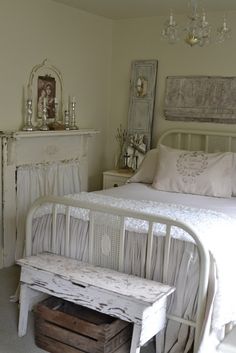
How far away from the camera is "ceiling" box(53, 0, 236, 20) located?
3.83 meters

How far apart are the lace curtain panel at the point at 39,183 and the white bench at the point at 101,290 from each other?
1.15 metres

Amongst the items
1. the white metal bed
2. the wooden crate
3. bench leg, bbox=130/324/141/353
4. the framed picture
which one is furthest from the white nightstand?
bench leg, bbox=130/324/141/353

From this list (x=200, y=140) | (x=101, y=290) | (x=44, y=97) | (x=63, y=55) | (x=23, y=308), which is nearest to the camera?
(x=101, y=290)

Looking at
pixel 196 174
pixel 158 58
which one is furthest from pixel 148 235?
pixel 158 58

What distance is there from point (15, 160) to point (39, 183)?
36 centimetres

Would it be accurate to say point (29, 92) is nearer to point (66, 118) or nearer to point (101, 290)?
point (66, 118)

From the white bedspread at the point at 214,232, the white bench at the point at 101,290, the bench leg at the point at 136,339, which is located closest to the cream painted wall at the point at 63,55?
the white bedspread at the point at 214,232

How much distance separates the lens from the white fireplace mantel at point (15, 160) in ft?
11.8

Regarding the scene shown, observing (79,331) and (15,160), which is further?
(15,160)

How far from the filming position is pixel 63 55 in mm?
4191

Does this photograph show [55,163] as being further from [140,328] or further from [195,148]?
[140,328]

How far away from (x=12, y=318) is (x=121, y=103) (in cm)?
261

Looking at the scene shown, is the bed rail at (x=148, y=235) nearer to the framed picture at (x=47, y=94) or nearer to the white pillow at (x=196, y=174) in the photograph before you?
the white pillow at (x=196, y=174)

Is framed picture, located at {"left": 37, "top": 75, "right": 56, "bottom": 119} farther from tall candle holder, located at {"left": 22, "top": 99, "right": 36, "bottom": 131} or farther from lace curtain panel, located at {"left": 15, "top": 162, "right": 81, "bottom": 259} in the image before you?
lace curtain panel, located at {"left": 15, "top": 162, "right": 81, "bottom": 259}
